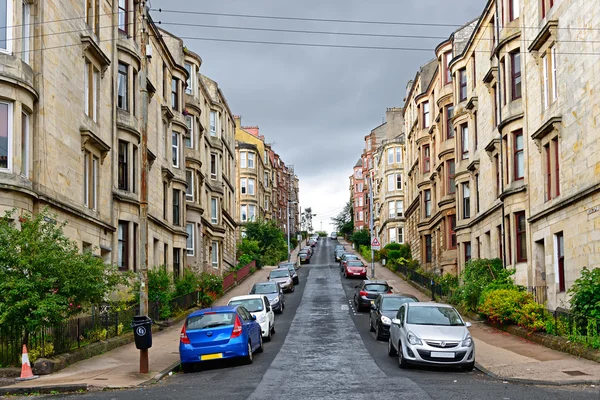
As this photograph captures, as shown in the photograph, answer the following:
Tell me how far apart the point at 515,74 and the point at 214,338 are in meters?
18.3

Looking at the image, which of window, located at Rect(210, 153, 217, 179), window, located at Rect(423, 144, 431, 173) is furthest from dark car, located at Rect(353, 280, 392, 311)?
window, located at Rect(210, 153, 217, 179)

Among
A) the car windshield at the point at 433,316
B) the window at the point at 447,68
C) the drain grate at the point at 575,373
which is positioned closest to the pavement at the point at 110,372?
the car windshield at the point at 433,316

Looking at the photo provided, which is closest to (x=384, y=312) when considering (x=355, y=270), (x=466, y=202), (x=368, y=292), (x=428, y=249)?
(x=368, y=292)

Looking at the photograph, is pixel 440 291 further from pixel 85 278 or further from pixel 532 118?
pixel 85 278

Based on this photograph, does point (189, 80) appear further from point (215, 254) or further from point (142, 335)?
point (142, 335)

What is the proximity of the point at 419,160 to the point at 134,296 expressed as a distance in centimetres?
3474

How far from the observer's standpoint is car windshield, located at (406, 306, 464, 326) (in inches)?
698

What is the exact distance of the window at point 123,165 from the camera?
30.5 metres

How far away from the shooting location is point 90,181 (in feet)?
87.8

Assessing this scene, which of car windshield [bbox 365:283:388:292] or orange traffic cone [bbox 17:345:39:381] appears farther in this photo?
car windshield [bbox 365:283:388:292]

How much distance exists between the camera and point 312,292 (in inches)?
1810

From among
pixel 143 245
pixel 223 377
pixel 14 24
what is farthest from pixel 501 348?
pixel 14 24

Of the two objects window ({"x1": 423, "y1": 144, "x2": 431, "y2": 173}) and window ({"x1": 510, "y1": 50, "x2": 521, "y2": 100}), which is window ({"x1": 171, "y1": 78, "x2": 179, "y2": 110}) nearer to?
window ({"x1": 510, "y1": 50, "x2": 521, "y2": 100})

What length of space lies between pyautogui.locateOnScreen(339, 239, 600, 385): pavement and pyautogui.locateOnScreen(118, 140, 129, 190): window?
15.9 metres
